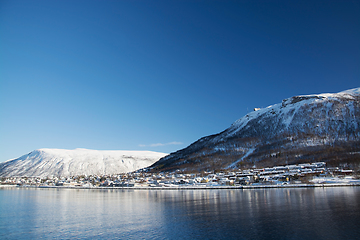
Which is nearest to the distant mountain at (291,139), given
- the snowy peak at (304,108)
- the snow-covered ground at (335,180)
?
the snowy peak at (304,108)

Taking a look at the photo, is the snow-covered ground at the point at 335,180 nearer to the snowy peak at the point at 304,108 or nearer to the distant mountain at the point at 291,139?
the distant mountain at the point at 291,139

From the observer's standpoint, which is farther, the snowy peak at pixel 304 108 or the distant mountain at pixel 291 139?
the snowy peak at pixel 304 108

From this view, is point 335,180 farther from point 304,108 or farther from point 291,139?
point 304,108

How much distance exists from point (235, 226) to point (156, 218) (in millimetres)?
9732

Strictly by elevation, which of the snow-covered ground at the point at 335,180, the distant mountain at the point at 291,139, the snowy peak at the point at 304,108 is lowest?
the snow-covered ground at the point at 335,180

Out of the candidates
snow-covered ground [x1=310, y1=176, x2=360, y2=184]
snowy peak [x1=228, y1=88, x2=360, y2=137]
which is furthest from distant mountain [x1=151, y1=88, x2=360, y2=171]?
snow-covered ground [x1=310, y1=176, x2=360, y2=184]

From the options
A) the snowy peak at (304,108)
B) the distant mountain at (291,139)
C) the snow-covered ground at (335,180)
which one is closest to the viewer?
the snow-covered ground at (335,180)

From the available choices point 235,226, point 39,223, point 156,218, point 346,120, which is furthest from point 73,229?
point 346,120

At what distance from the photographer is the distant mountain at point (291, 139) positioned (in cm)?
12150

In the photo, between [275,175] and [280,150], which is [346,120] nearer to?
[280,150]

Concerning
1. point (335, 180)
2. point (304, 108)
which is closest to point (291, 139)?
point (304, 108)

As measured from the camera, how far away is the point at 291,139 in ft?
468

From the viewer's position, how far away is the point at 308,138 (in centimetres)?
13800

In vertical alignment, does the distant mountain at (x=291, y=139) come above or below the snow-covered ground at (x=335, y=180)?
above
